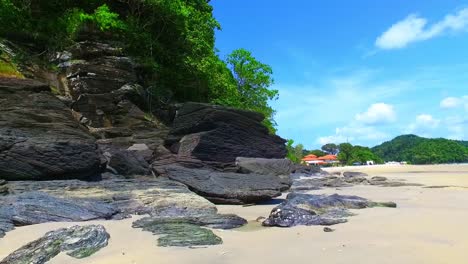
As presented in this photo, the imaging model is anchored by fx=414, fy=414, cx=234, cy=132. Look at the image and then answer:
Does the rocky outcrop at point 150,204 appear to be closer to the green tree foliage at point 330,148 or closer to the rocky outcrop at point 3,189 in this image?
the rocky outcrop at point 3,189

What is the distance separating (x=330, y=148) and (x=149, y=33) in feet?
325

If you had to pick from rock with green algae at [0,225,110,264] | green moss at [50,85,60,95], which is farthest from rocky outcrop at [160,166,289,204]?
green moss at [50,85,60,95]

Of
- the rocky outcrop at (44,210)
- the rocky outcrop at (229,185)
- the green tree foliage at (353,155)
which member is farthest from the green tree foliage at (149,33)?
the green tree foliage at (353,155)

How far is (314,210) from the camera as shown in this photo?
762 centimetres

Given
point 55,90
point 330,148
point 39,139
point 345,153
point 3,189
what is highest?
point 330,148

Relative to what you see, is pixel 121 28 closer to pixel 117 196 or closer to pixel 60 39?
pixel 60 39

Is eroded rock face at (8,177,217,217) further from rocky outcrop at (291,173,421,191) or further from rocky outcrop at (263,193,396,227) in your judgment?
rocky outcrop at (291,173,421,191)

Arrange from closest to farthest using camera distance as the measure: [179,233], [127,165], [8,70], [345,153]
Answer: [179,233] < [127,165] < [8,70] < [345,153]

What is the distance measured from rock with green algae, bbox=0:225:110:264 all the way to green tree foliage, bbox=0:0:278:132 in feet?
51.9

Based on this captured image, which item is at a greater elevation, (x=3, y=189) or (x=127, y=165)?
(x=127, y=165)

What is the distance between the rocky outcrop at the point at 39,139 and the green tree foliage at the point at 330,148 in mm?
105848

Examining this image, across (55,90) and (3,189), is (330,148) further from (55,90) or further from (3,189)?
(3,189)

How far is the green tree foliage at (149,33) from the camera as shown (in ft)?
65.0

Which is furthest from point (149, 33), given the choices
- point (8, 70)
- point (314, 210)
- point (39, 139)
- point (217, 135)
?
point (314, 210)
